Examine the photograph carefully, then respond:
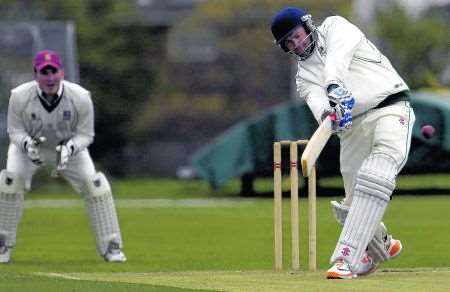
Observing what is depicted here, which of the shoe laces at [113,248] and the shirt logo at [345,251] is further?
the shoe laces at [113,248]

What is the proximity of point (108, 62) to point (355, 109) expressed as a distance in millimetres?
23191

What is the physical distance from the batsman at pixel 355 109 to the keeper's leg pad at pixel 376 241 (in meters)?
0.08

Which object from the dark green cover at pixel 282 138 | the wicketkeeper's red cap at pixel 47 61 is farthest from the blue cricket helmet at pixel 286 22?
the dark green cover at pixel 282 138

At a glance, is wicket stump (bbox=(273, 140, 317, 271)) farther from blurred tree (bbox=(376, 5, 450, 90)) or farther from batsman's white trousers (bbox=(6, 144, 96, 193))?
blurred tree (bbox=(376, 5, 450, 90))

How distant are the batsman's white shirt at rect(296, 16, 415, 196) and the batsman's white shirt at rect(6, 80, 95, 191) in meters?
2.88

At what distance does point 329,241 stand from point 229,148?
9590mm

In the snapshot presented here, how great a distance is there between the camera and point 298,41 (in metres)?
8.35

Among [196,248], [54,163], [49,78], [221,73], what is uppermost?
[221,73]

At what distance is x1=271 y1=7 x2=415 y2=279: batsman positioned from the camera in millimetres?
8133

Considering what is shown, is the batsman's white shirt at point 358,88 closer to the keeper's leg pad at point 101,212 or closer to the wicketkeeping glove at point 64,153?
the wicketkeeping glove at point 64,153

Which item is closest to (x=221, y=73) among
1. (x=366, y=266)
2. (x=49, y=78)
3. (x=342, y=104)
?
(x=49, y=78)

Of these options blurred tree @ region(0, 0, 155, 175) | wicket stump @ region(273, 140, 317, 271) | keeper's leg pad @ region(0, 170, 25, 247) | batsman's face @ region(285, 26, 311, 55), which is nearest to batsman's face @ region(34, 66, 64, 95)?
keeper's leg pad @ region(0, 170, 25, 247)

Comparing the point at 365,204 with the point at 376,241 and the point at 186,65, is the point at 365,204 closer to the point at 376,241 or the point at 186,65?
the point at 376,241

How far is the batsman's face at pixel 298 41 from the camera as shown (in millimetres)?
8328
